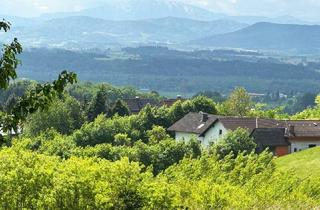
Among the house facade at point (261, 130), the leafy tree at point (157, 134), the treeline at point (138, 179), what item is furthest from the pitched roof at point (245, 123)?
the treeline at point (138, 179)

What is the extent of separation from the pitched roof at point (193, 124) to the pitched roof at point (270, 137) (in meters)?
5.44

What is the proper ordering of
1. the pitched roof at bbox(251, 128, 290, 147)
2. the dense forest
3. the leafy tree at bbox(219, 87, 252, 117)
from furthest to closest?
the leafy tree at bbox(219, 87, 252, 117), the pitched roof at bbox(251, 128, 290, 147), the dense forest

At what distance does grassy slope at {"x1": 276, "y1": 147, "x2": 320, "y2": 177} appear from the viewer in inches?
1419

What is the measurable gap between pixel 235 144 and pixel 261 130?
8.51m

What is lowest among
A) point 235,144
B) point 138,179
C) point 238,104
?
point 238,104

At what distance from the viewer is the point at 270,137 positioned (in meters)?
56.8

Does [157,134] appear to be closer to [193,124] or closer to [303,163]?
[193,124]

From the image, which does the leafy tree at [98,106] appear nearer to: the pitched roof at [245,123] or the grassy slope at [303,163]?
the pitched roof at [245,123]

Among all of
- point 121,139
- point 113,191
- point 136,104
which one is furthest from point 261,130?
point 136,104

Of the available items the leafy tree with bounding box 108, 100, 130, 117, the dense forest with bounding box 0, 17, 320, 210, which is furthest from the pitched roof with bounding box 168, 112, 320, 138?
the leafy tree with bounding box 108, 100, 130, 117

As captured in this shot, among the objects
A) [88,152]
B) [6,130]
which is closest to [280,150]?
[88,152]

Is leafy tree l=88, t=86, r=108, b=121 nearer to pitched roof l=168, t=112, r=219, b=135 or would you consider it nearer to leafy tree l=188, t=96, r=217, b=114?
leafy tree l=188, t=96, r=217, b=114

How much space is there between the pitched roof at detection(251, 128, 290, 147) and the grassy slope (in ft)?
37.5

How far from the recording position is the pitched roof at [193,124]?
204ft
